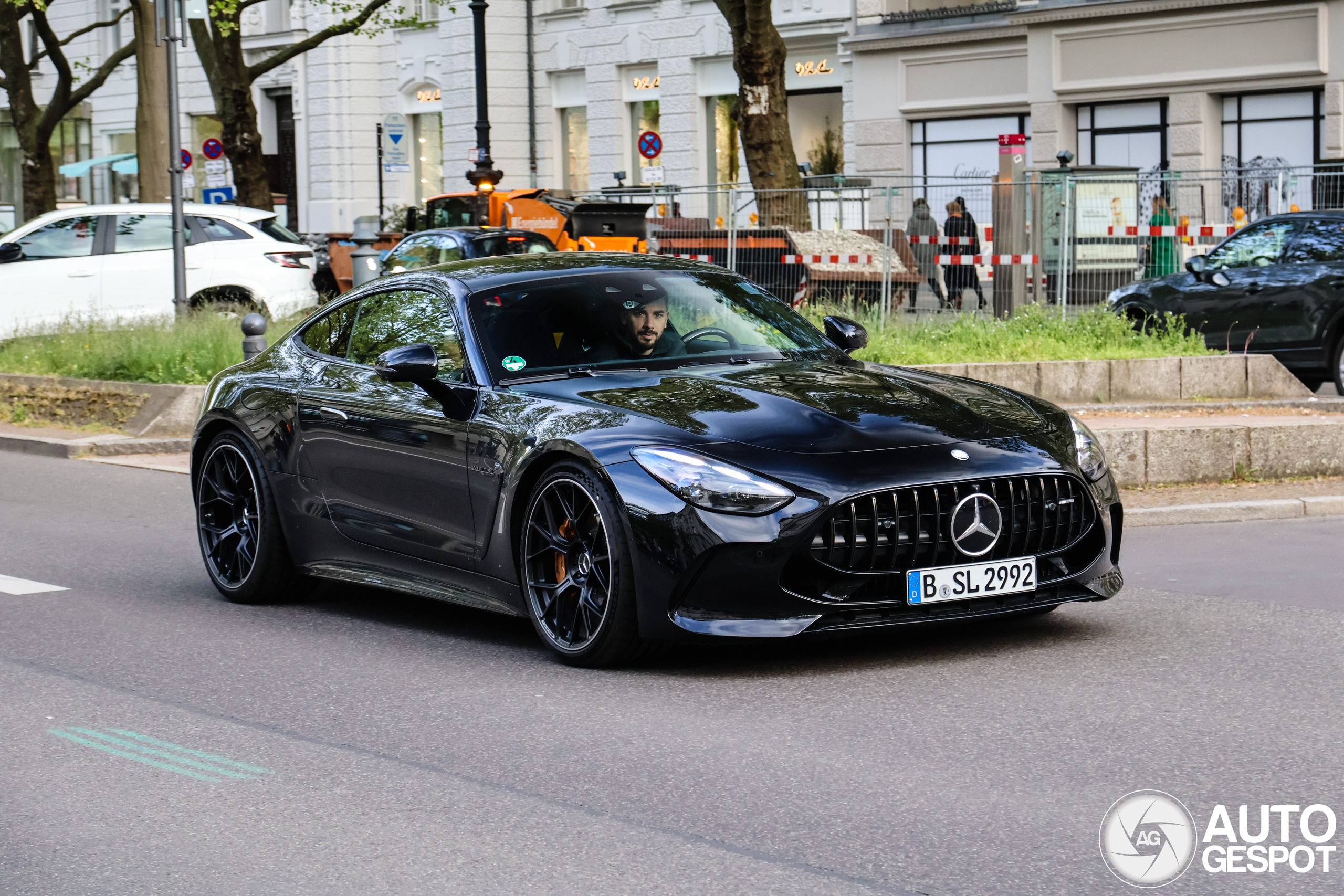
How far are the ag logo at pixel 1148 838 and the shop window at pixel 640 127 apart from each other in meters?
36.9

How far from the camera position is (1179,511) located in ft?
34.7

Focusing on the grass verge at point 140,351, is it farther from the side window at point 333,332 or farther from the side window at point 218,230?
the side window at point 333,332

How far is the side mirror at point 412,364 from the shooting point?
7191 mm

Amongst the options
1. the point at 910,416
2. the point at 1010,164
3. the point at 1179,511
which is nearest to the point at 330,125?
the point at 1010,164

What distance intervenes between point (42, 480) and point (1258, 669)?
955cm

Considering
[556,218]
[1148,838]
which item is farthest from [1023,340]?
[556,218]

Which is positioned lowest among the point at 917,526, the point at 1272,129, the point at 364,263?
the point at 917,526

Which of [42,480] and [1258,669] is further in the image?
[42,480]

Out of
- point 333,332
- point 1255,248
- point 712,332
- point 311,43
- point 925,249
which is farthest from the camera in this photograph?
point 311,43

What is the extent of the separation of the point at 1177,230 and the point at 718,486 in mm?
14784

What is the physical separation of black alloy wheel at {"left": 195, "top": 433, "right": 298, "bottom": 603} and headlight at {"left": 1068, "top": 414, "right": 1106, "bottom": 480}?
11.2ft

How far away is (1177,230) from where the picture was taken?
19.9 m

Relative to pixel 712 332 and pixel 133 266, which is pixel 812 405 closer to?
pixel 712 332

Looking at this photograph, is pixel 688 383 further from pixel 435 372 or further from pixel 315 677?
pixel 315 677
